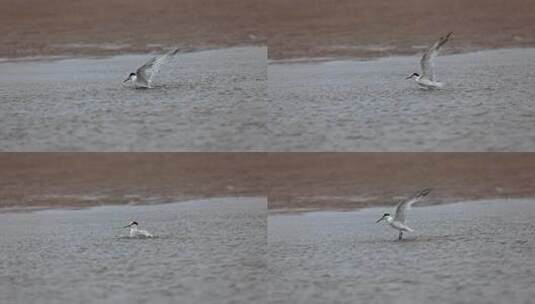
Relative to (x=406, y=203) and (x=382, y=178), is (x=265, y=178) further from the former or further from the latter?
(x=406, y=203)

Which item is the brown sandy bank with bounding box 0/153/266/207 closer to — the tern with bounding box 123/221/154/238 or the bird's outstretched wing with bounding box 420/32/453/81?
the tern with bounding box 123/221/154/238

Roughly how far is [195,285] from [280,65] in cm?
112

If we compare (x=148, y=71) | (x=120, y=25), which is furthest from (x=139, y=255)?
(x=120, y=25)

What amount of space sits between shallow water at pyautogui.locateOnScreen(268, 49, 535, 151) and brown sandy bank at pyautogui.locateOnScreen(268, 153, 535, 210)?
49 mm

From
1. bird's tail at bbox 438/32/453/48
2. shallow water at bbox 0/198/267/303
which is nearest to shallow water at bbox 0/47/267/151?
shallow water at bbox 0/198/267/303

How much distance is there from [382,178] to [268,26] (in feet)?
2.97

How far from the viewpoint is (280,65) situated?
5078mm

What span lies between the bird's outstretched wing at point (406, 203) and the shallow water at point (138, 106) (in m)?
0.72

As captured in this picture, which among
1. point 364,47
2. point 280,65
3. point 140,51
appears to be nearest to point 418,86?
point 364,47


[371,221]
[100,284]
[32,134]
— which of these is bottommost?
[100,284]

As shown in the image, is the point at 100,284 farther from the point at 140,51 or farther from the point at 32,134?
the point at 140,51

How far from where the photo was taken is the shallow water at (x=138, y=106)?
5055 millimetres

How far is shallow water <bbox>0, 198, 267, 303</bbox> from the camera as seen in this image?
16.6 feet

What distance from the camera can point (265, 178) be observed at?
16.6 ft
